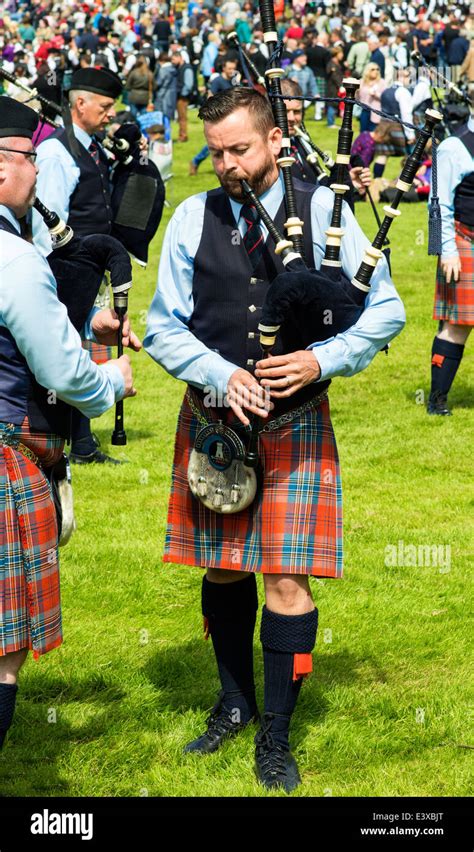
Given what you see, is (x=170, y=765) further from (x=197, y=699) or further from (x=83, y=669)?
(x=83, y=669)

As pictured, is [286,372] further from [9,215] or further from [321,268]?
[9,215]

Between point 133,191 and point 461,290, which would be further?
point 461,290

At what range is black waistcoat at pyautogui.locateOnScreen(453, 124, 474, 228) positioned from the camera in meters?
7.01

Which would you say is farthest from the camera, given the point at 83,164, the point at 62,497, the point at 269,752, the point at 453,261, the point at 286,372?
the point at 453,261

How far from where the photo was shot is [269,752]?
3453mm

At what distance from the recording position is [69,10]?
35312mm

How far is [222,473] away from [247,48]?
21.6 meters

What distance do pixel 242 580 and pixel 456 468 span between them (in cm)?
329

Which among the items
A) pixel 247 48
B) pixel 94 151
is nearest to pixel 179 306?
pixel 94 151

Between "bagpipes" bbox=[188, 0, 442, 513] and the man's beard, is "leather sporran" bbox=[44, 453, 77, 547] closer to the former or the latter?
"bagpipes" bbox=[188, 0, 442, 513]

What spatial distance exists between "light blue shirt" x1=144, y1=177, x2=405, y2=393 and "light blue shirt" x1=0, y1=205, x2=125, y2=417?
474 millimetres

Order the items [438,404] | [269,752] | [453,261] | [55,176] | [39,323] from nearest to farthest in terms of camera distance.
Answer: [39,323], [269,752], [55,176], [453,261], [438,404]

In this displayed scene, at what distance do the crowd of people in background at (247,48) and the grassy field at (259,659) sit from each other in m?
11.4
